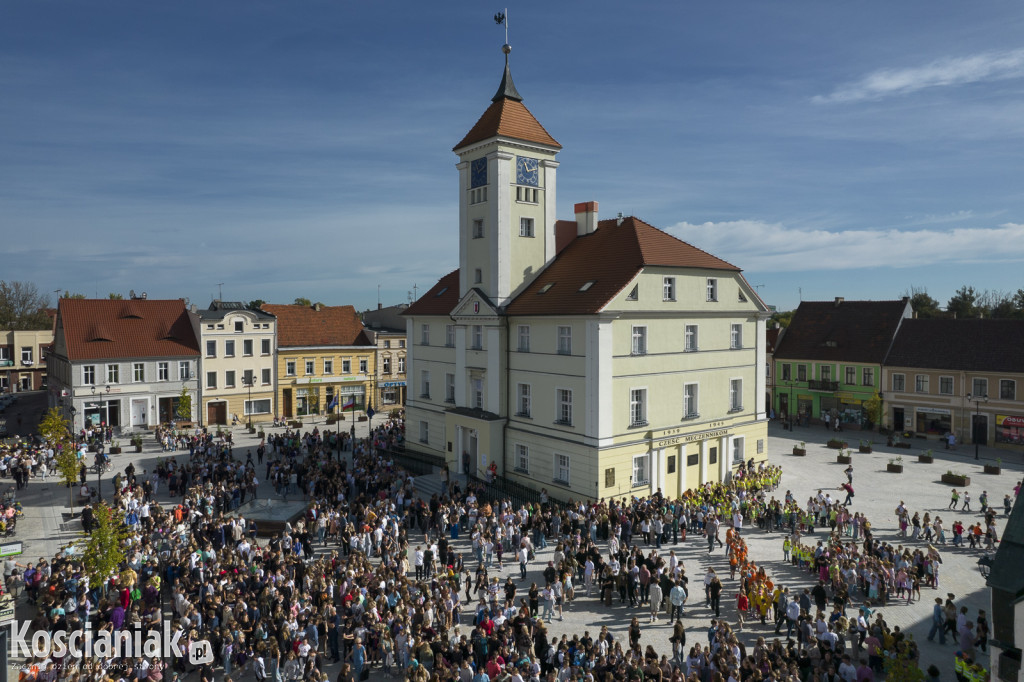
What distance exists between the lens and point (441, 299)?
43.5 meters

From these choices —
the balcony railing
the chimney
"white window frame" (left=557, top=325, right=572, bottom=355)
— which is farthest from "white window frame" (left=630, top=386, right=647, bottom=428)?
the balcony railing

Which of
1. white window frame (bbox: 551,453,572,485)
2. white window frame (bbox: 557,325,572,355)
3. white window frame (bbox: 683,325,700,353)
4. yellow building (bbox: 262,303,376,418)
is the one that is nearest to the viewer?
white window frame (bbox: 551,453,572,485)

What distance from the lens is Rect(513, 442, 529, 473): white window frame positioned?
34.8m

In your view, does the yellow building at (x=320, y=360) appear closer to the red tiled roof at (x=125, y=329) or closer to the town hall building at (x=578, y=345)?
the red tiled roof at (x=125, y=329)

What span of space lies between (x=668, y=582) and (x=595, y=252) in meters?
19.3

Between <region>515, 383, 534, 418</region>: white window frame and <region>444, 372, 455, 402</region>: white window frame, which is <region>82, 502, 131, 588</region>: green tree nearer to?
<region>515, 383, 534, 418</region>: white window frame

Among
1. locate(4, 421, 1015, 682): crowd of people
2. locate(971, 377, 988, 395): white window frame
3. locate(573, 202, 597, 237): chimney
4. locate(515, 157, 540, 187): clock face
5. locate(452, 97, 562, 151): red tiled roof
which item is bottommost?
locate(4, 421, 1015, 682): crowd of people

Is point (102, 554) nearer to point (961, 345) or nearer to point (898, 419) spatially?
point (898, 419)

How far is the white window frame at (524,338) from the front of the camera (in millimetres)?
35375

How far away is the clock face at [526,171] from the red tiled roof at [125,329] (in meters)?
32.1

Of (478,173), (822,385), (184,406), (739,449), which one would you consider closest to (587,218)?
(478,173)

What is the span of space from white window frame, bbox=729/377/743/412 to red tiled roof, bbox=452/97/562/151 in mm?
15737

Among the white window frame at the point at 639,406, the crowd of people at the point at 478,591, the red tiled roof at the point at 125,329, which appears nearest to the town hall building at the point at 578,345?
the white window frame at the point at 639,406

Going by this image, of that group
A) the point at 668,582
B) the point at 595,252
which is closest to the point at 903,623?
the point at 668,582
